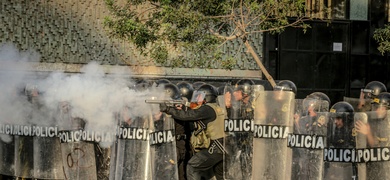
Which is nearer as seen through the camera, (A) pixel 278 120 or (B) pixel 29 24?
(A) pixel 278 120

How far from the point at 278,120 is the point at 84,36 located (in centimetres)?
913

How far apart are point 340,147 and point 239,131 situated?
6.23 feet

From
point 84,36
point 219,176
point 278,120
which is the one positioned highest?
point 84,36

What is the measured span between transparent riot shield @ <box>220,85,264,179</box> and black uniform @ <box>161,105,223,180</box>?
0.29 meters

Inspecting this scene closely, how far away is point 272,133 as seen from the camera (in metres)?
12.0

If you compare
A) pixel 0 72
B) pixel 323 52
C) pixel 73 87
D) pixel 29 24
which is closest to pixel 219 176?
pixel 73 87

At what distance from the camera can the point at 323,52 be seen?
2289cm

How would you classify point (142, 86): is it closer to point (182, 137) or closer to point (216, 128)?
point (216, 128)

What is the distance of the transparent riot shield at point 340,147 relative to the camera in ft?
35.4

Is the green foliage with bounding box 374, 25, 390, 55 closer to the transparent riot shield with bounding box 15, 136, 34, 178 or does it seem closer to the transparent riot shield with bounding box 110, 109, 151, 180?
the transparent riot shield with bounding box 110, 109, 151, 180

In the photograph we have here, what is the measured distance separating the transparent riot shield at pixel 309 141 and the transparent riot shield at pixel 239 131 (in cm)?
83

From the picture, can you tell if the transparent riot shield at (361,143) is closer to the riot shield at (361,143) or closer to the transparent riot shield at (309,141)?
the riot shield at (361,143)

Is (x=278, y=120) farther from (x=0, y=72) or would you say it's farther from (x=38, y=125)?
(x=0, y=72)

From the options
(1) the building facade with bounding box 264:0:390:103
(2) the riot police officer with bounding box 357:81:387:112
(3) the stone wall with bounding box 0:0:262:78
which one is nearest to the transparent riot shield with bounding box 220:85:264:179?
(2) the riot police officer with bounding box 357:81:387:112
